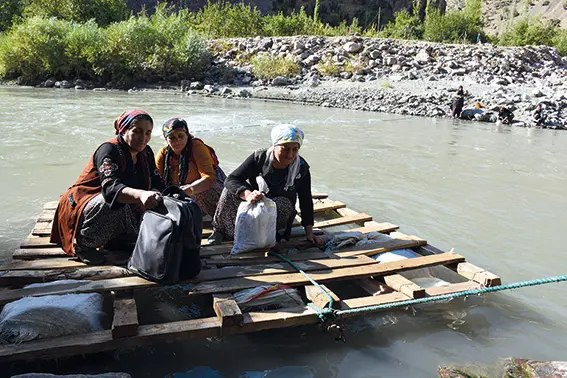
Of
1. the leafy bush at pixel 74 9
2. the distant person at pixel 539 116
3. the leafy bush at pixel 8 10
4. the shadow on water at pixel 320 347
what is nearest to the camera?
the shadow on water at pixel 320 347

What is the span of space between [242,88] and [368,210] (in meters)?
14.9

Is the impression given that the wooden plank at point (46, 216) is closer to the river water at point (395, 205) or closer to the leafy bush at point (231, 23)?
the river water at point (395, 205)

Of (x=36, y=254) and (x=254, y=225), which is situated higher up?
(x=254, y=225)

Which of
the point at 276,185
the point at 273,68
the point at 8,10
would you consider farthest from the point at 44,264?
the point at 8,10

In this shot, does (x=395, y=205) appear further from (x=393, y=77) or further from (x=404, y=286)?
(x=393, y=77)

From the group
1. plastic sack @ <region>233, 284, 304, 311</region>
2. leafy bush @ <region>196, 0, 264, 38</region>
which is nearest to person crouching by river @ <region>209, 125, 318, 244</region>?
plastic sack @ <region>233, 284, 304, 311</region>

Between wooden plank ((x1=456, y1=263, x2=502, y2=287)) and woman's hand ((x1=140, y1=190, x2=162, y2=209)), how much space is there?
78.1 inches

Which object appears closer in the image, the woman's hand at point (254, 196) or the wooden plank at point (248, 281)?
the wooden plank at point (248, 281)

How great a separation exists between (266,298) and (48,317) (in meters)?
1.05

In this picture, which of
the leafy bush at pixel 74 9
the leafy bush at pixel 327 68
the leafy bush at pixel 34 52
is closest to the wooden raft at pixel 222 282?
the leafy bush at pixel 327 68

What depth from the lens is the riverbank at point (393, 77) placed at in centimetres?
1477

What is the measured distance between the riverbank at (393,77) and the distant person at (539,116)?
0.16 m

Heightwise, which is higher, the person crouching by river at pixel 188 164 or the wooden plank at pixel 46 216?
the person crouching by river at pixel 188 164

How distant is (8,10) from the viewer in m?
32.8
